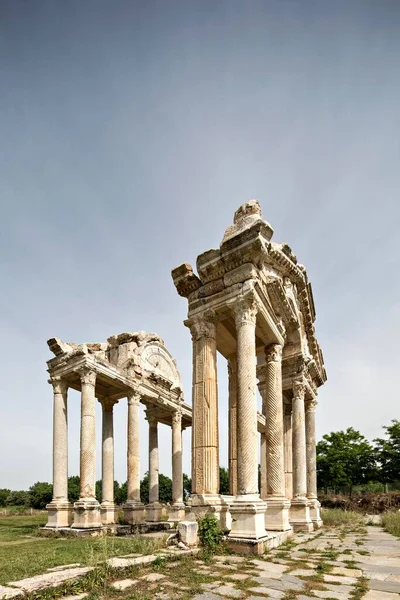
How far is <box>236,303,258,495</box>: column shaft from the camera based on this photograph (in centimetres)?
1044

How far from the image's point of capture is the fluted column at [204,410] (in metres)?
11.2

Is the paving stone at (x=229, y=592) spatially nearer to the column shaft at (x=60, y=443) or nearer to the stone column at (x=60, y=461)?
the stone column at (x=60, y=461)

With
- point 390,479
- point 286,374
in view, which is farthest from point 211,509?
point 390,479

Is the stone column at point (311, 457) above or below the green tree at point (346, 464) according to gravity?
above

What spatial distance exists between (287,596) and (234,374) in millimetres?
9587

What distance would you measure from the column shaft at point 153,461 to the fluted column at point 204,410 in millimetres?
16586

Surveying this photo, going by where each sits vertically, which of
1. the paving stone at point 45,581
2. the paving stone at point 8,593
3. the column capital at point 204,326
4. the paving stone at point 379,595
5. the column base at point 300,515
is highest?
the column capital at point 204,326

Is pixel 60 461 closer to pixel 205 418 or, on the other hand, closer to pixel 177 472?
pixel 177 472

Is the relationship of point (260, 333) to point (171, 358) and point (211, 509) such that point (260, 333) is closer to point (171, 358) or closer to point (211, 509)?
point (211, 509)

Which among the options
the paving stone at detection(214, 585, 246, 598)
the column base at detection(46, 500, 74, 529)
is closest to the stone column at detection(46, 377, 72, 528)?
the column base at detection(46, 500, 74, 529)

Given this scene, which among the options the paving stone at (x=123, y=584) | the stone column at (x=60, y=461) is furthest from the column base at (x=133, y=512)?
the paving stone at (x=123, y=584)

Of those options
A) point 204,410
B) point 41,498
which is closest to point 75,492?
point 41,498

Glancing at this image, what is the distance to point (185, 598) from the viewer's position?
559cm

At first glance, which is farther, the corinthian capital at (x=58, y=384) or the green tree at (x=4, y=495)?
the green tree at (x=4, y=495)
